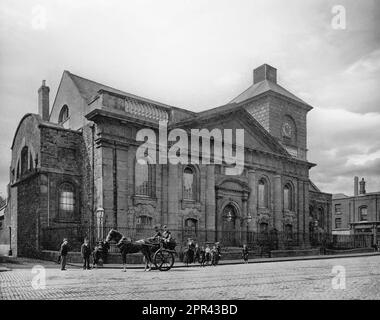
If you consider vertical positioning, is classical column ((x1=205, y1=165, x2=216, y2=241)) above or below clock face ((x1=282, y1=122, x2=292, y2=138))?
below

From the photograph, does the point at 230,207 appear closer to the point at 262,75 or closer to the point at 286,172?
the point at 286,172

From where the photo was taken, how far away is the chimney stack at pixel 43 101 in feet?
107

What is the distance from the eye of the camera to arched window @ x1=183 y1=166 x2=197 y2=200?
1096 inches

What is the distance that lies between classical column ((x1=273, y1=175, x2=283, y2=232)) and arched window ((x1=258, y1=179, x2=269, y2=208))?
85cm

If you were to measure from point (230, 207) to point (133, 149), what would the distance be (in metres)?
9.40

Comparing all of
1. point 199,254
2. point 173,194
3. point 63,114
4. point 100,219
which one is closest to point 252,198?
point 173,194

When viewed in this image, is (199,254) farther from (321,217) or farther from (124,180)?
(321,217)

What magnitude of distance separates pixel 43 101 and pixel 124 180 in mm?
12872

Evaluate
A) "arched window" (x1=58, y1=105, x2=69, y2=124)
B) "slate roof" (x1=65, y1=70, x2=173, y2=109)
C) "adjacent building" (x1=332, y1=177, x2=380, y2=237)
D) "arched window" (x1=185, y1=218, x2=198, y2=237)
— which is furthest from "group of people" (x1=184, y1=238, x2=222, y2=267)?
"adjacent building" (x1=332, y1=177, x2=380, y2=237)

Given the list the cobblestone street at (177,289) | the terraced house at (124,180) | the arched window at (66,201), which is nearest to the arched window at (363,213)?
the terraced house at (124,180)

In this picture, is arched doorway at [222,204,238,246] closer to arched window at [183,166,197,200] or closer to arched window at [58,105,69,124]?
arched window at [183,166,197,200]

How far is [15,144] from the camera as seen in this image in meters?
30.5

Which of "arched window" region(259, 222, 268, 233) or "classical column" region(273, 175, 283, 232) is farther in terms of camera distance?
"classical column" region(273, 175, 283, 232)

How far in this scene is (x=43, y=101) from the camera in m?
33.1
